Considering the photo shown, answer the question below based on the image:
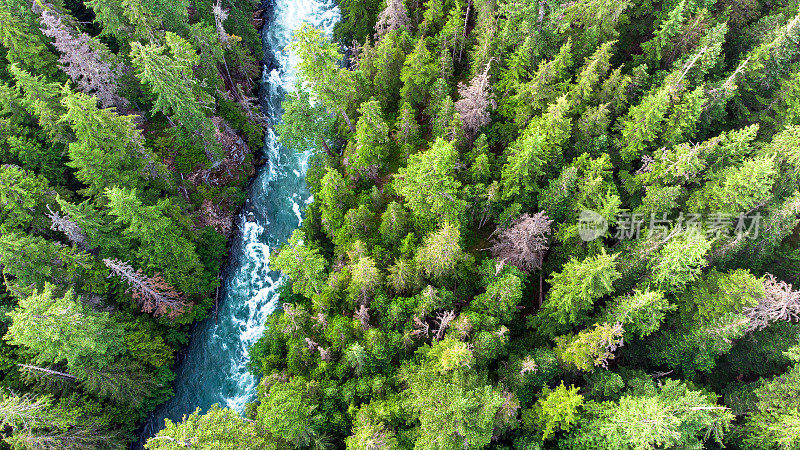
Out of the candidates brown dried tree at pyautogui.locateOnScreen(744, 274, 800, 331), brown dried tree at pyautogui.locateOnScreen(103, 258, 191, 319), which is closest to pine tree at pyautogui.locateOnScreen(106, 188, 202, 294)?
brown dried tree at pyautogui.locateOnScreen(103, 258, 191, 319)

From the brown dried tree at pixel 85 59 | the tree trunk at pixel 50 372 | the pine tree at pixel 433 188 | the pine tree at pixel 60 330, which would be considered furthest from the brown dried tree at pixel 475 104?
the tree trunk at pixel 50 372

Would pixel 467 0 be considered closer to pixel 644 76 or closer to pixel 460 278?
pixel 644 76

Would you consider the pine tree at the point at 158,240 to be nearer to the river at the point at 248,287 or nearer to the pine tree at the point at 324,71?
the river at the point at 248,287

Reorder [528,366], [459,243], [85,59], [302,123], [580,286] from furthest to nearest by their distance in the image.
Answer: [302,123] → [85,59] → [459,243] → [580,286] → [528,366]

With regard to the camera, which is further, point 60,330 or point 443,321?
point 443,321

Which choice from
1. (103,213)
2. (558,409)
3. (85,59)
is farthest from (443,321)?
(85,59)

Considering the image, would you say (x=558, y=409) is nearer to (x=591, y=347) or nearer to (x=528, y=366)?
(x=528, y=366)
